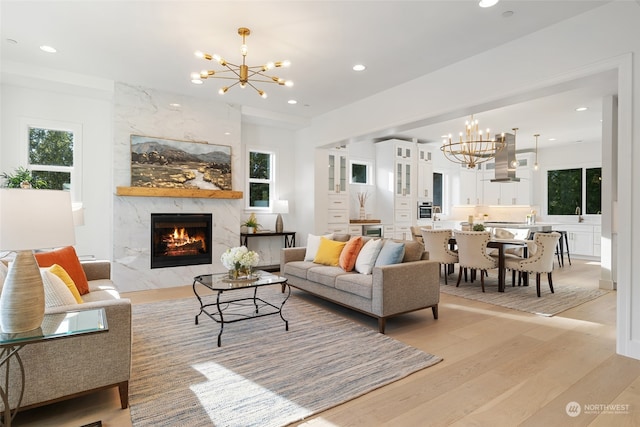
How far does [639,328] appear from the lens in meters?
2.71

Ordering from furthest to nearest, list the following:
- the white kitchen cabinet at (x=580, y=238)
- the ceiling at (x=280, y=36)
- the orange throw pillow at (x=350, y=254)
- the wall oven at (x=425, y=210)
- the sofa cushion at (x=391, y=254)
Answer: the wall oven at (x=425, y=210) < the white kitchen cabinet at (x=580, y=238) < the orange throw pillow at (x=350, y=254) < the sofa cushion at (x=391, y=254) < the ceiling at (x=280, y=36)

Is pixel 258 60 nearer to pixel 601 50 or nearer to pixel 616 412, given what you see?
pixel 601 50

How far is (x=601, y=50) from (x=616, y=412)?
112 inches

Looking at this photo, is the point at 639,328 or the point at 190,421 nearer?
the point at 190,421

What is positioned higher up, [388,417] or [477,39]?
[477,39]

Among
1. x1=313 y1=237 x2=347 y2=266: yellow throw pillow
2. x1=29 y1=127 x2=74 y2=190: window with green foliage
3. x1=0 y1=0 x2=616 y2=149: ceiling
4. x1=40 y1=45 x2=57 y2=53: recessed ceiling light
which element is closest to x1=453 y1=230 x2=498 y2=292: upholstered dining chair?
x1=313 y1=237 x2=347 y2=266: yellow throw pillow

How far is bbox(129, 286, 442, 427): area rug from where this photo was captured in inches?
80.1

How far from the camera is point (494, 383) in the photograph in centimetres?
235

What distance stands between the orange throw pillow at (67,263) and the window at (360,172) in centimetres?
589

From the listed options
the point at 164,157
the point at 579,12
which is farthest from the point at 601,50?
the point at 164,157

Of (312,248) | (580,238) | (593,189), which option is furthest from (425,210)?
(312,248)

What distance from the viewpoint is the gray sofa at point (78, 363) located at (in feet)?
5.98

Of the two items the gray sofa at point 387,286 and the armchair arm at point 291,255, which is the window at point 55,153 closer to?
the armchair arm at point 291,255

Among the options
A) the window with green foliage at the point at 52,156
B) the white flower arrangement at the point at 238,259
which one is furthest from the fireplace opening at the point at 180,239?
the white flower arrangement at the point at 238,259
